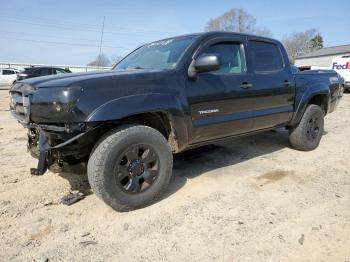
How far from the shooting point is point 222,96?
4137 millimetres

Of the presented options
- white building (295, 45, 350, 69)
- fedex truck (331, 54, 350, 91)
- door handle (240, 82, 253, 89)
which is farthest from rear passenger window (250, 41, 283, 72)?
white building (295, 45, 350, 69)

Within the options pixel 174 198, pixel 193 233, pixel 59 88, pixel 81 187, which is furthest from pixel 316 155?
pixel 59 88

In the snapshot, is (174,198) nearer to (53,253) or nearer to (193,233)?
(193,233)

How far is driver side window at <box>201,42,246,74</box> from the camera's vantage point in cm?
425

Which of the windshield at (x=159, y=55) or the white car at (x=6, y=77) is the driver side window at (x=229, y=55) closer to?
the windshield at (x=159, y=55)

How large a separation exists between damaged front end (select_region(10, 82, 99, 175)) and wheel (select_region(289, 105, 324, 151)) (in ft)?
12.0

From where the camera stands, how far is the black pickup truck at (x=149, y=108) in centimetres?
317

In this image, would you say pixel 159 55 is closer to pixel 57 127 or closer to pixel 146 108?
pixel 146 108

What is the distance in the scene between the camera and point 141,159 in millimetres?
3508

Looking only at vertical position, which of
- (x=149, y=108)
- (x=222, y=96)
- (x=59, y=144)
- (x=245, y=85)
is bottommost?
(x=59, y=144)

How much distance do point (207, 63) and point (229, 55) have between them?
850 millimetres

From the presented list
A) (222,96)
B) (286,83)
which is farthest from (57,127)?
(286,83)

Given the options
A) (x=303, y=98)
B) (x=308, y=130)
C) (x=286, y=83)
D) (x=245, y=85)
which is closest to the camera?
(x=245, y=85)

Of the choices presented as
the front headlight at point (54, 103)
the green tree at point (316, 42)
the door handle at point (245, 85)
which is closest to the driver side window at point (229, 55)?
the door handle at point (245, 85)
